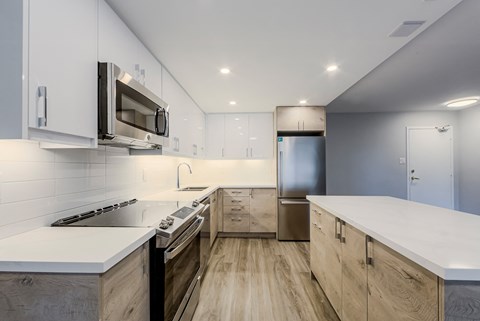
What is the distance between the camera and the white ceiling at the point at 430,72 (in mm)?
1877

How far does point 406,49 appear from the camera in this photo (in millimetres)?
2256

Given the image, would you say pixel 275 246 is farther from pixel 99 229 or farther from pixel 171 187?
pixel 99 229

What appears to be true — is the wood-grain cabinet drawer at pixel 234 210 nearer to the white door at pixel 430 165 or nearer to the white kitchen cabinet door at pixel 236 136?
the white kitchen cabinet door at pixel 236 136

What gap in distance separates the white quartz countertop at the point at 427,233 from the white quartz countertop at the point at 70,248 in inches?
44.6

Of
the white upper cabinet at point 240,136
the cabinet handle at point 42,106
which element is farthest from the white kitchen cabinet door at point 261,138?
the cabinet handle at point 42,106

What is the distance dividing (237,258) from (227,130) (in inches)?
86.0

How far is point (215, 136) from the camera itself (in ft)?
13.9

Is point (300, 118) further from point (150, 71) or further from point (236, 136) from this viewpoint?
point (150, 71)

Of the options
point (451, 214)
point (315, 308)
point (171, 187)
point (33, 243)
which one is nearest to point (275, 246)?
point (315, 308)

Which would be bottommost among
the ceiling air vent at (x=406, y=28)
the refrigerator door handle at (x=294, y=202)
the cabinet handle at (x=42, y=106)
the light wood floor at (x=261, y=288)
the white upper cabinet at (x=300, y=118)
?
the light wood floor at (x=261, y=288)

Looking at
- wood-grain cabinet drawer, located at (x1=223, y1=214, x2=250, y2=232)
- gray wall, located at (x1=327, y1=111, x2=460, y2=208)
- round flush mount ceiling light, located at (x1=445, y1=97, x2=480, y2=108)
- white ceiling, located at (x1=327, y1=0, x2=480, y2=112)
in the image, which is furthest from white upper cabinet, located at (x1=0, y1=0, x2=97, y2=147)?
round flush mount ceiling light, located at (x1=445, y1=97, x2=480, y2=108)

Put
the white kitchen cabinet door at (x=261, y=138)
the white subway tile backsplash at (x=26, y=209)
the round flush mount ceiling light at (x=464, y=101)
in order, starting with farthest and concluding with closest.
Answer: the white kitchen cabinet door at (x=261, y=138)
the round flush mount ceiling light at (x=464, y=101)
the white subway tile backsplash at (x=26, y=209)

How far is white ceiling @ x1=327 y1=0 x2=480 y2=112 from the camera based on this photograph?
6.16 ft

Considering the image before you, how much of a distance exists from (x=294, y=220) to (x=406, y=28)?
288 cm
